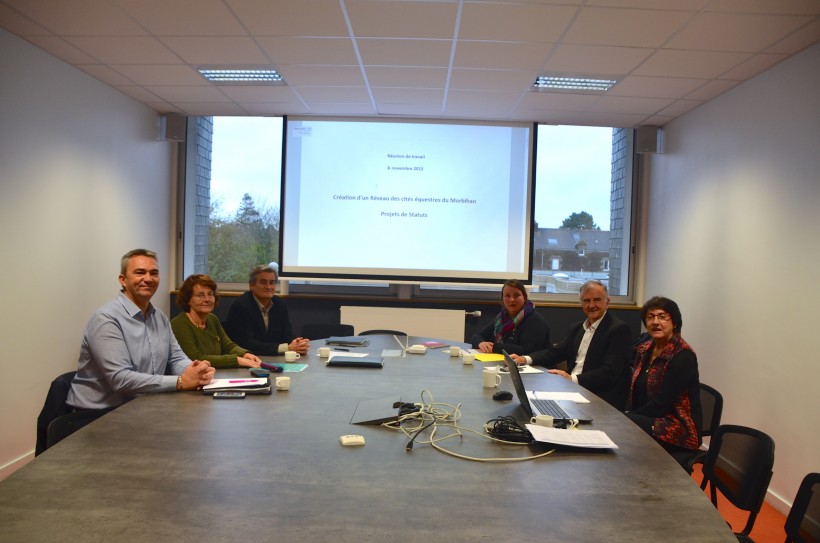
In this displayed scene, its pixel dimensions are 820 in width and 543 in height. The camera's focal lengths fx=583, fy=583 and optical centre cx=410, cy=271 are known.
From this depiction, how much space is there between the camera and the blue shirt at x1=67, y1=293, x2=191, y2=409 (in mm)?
2592

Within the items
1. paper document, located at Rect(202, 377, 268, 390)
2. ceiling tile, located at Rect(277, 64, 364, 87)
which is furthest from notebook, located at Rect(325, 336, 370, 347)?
ceiling tile, located at Rect(277, 64, 364, 87)

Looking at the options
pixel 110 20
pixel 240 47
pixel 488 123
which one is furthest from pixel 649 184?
pixel 110 20

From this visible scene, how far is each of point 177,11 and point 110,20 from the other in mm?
490

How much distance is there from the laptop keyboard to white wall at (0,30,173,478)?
341 cm

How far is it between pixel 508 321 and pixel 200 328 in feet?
7.78

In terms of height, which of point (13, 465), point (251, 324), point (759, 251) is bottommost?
point (13, 465)

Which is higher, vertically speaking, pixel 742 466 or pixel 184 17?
pixel 184 17

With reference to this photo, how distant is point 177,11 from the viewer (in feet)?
11.0

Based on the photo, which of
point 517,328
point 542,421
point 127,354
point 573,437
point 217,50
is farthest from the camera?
point 517,328

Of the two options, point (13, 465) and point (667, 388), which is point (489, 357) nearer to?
point (667, 388)

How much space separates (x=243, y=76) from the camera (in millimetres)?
4676

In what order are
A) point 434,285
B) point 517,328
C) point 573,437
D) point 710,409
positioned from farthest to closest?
point 434,285, point 517,328, point 710,409, point 573,437

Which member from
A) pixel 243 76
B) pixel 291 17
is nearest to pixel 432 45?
pixel 291 17

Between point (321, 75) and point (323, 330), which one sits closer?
point (321, 75)
